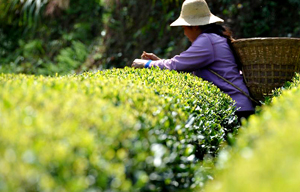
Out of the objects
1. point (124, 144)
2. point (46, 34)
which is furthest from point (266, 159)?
point (46, 34)

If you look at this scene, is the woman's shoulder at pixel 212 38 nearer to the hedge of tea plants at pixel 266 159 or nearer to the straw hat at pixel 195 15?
the straw hat at pixel 195 15

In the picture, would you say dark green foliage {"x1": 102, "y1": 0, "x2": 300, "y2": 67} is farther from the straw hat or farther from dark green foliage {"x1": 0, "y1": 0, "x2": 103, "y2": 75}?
the straw hat

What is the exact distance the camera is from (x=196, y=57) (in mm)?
4266

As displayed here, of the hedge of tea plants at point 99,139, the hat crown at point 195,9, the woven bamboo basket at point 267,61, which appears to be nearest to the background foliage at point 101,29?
the hat crown at point 195,9

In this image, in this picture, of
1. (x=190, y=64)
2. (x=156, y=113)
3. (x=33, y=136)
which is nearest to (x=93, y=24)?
(x=190, y=64)

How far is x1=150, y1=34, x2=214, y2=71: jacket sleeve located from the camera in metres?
4.27

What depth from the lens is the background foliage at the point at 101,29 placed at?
7922 millimetres

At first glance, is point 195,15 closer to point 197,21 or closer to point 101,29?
point 197,21

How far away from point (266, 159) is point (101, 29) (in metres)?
9.84

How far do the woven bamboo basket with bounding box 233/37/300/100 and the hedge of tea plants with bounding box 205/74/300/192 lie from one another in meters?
2.16

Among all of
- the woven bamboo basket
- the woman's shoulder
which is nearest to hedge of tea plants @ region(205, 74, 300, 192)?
the woven bamboo basket

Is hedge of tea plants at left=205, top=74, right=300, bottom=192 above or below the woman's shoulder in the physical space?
A: above

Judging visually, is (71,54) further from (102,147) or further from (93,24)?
(102,147)

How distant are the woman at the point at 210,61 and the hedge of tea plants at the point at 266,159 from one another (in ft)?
7.30
